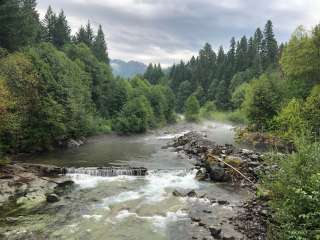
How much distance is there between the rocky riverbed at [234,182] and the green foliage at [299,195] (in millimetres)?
2653

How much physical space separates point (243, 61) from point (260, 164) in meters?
119

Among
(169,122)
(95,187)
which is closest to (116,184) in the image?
(95,187)

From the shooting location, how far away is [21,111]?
3850 centimetres

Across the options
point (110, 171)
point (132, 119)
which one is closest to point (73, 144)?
point (110, 171)

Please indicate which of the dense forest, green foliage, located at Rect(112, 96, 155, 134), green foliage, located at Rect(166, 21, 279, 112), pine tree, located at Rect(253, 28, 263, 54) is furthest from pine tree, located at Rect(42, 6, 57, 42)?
pine tree, located at Rect(253, 28, 263, 54)

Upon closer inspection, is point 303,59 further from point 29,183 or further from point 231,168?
point 29,183

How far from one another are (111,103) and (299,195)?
235 ft

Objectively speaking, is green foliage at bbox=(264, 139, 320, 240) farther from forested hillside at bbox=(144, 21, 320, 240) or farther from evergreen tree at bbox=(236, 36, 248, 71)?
evergreen tree at bbox=(236, 36, 248, 71)

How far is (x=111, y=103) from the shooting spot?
82.5 metres

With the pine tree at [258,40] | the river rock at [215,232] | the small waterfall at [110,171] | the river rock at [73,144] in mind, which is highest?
the pine tree at [258,40]

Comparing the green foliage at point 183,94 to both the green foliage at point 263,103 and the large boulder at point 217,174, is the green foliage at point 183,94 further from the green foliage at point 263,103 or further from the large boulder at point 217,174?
the large boulder at point 217,174

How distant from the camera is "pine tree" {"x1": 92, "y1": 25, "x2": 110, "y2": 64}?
370 ft

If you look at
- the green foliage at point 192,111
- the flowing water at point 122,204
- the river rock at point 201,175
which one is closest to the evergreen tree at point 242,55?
the green foliage at point 192,111

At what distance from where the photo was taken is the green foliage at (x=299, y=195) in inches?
491
